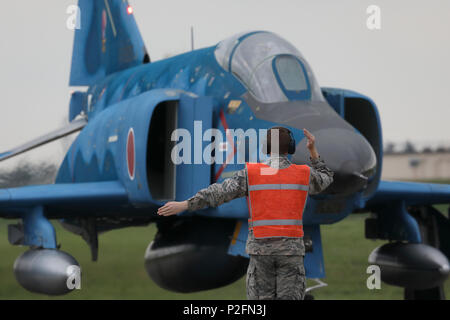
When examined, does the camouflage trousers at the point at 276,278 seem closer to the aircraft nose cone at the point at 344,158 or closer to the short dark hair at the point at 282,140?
the short dark hair at the point at 282,140

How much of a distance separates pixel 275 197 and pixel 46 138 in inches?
312

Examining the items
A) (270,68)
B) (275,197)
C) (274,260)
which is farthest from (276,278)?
(270,68)

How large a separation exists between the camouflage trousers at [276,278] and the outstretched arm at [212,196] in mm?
416

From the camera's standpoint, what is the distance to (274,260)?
4.31 meters

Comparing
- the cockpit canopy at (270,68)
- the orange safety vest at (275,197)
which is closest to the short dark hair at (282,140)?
the orange safety vest at (275,197)

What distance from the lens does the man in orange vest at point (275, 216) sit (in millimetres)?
4230

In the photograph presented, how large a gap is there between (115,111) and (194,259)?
2.06m

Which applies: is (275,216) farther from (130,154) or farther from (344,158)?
(130,154)

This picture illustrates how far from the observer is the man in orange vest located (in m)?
4.23

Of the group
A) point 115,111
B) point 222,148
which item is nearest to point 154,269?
point 115,111

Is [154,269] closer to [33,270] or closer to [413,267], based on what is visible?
[33,270]

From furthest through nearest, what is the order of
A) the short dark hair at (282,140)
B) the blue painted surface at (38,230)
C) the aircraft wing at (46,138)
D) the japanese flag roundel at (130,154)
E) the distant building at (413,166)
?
the distant building at (413,166) < the aircraft wing at (46,138) < the blue painted surface at (38,230) < the japanese flag roundel at (130,154) < the short dark hair at (282,140)

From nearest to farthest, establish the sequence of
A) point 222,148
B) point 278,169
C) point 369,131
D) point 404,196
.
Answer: point 278,169, point 222,148, point 369,131, point 404,196
